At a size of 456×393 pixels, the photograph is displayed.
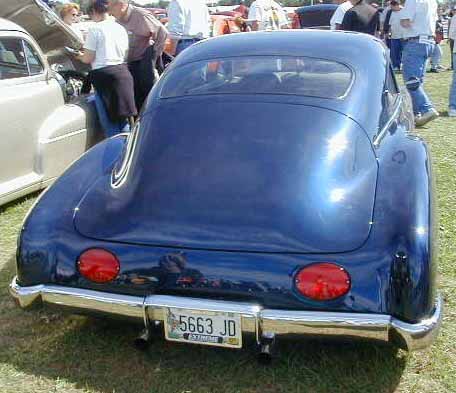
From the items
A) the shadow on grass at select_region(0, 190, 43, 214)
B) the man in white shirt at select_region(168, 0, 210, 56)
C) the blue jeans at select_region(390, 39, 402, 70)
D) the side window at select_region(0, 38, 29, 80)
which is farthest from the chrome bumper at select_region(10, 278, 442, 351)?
the blue jeans at select_region(390, 39, 402, 70)

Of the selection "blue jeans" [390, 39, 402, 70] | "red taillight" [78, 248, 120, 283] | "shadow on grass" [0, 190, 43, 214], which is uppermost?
"red taillight" [78, 248, 120, 283]

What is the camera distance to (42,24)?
18.9ft

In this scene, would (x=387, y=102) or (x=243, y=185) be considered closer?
(x=243, y=185)

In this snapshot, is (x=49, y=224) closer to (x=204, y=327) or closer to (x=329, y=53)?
Result: (x=204, y=327)

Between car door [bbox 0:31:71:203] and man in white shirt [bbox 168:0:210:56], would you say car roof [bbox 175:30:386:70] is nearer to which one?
car door [bbox 0:31:71:203]

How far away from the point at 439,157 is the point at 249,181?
4228 millimetres

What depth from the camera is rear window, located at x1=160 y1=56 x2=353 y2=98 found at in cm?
309

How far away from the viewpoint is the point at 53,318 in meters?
3.20

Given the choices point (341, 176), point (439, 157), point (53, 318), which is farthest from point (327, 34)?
point (439, 157)

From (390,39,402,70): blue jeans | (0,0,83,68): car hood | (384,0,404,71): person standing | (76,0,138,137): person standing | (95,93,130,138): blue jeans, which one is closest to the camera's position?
(0,0,83,68): car hood

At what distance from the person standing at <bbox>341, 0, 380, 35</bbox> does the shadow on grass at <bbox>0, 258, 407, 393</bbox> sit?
5.64 m

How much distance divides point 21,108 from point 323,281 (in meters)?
3.43

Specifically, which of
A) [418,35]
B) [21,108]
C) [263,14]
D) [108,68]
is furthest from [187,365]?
[263,14]

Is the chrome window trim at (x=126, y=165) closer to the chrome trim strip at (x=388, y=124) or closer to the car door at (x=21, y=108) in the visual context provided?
the chrome trim strip at (x=388, y=124)
